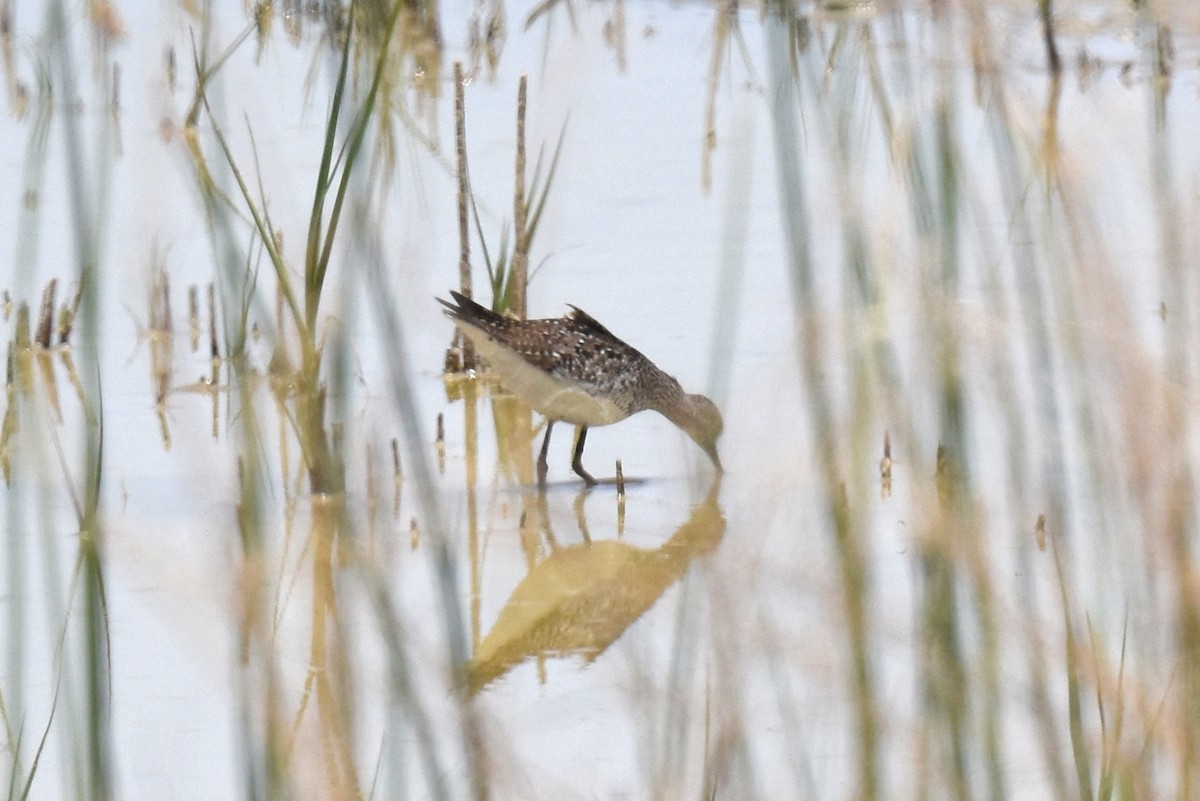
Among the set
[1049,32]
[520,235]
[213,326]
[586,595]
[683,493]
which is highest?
[1049,32]

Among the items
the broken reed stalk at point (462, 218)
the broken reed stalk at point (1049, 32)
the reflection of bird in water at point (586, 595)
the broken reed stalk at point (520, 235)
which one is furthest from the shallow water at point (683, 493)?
the broken reed stalk at point (1049, 32)

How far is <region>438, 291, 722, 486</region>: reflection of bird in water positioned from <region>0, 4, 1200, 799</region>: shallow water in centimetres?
18

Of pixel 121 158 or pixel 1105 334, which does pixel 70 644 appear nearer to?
pixel 1105 334

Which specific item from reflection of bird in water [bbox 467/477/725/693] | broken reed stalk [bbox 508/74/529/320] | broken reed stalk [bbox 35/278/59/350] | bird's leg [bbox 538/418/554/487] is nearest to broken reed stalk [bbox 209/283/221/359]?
broken reed stalk [bbox 35/278/59/350]

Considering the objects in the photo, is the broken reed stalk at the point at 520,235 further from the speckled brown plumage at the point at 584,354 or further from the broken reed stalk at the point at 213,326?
the broken reed stalk at the point at 213,326

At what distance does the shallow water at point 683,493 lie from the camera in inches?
78.9

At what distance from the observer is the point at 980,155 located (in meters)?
6.50

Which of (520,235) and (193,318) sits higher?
(520,235)

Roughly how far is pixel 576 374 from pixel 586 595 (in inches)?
40.9

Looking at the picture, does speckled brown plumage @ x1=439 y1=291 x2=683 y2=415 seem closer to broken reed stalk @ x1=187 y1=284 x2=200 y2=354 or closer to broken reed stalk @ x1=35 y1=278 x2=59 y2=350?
broken reed stalk @ x1=187 y1=284 x2=200 y2=354

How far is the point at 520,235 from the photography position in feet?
19.3

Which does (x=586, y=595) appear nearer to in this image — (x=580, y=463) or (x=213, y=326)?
(x=580, y=463)

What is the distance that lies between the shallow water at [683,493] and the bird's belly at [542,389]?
20cm

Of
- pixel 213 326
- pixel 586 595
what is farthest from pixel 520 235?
pixel 586 595
